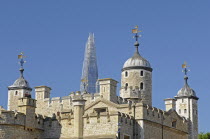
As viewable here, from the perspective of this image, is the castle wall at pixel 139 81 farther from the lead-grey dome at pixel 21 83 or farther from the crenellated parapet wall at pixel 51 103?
the lead-grey dome at pixel 21 83

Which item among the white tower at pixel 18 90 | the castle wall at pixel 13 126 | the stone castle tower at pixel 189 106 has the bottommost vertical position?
the castle wall at pixel 13 126

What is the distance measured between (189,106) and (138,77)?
6.92 m

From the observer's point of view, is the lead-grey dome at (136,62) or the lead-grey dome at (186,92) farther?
the lead-grey dome at (136,62)

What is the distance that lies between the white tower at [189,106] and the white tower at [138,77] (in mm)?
3594

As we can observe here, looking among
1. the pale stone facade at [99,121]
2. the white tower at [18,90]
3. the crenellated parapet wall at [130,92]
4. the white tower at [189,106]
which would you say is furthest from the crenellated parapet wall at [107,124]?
the white tower at [18,90]

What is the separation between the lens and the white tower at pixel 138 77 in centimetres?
6444

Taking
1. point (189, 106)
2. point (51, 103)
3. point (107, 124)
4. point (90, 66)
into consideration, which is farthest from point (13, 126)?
point (90, 66)

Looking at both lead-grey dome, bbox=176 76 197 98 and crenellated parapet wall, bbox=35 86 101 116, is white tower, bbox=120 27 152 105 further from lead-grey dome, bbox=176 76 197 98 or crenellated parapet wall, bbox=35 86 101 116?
crenellated parapet wall, bbox=35 86 101 116

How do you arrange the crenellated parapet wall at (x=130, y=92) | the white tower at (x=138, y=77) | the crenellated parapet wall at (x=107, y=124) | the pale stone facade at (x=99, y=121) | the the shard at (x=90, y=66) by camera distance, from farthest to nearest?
the the shard at (x=90, y=66) < the white tower at (x=138, y=77) < the crenellated parapet wall at (x=130, y=92) < the pale stone facade at (x=99, y=121) < the crenellated parapet wall at (x=107, y=124)

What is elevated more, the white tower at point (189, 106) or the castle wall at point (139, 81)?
the castle wall at point (139, 81)

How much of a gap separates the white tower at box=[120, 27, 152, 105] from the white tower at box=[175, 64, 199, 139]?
142 inches

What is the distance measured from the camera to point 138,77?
64750mm

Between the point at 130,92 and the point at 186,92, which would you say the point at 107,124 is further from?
the point at 186,92

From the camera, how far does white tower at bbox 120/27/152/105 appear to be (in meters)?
64.4
